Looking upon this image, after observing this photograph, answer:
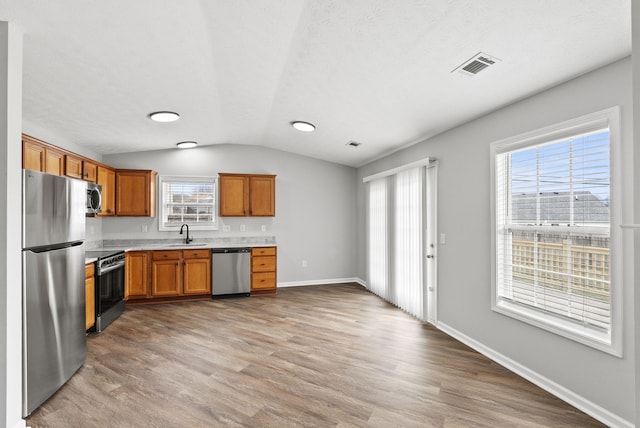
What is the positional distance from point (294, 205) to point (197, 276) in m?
2.24

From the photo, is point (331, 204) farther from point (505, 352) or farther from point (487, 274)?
point (505, 352)

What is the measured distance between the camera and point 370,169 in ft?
19.5

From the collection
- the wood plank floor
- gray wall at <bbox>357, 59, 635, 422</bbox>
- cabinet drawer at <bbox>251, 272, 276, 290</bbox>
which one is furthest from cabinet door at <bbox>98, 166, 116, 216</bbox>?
gray wall at <bbox>357, 59, 635, 422</bbox>

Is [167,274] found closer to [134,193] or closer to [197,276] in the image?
[197,276]

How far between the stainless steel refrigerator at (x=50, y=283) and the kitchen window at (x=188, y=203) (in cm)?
289

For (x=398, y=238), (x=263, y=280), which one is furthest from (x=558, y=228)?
(x=263, y=280)

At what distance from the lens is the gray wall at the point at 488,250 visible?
78.2 inches

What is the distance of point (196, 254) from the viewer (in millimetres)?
5188

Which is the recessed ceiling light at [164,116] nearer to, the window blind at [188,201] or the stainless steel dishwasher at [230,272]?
the window blind at [188,201]

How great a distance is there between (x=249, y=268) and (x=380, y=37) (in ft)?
13.9

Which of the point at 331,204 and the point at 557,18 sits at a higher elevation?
the point at 557,18

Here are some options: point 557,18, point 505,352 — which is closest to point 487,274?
point 505,352

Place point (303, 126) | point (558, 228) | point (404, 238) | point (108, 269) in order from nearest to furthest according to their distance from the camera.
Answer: point (558, 228) → point (108, 269) → point (303, 126) → point (404, 238)

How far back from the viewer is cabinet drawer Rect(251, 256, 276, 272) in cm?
550
